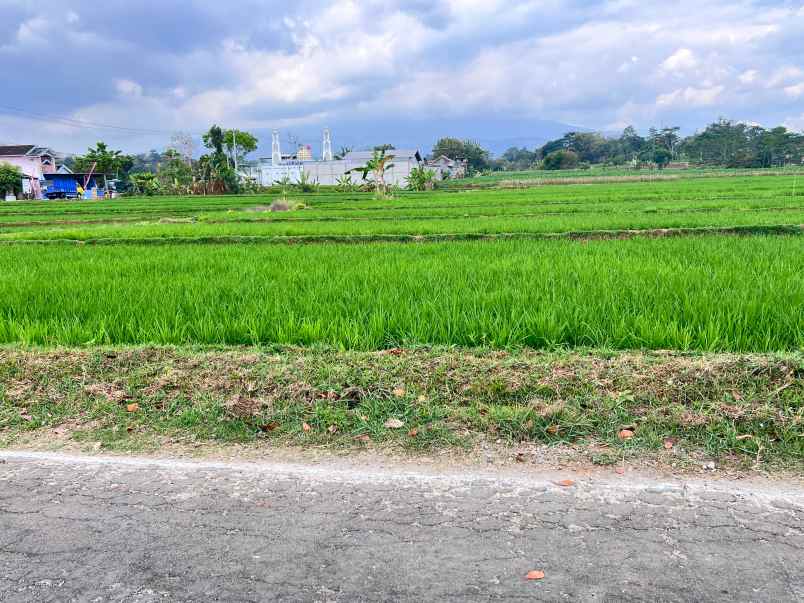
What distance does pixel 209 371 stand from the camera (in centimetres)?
322

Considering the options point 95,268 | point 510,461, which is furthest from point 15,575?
point 95,268

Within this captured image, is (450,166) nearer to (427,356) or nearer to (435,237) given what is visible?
(435,237)

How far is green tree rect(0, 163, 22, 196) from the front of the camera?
128ft

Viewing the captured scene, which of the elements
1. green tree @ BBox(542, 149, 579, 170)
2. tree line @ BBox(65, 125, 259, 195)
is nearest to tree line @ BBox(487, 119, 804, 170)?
green tree @ BBox(542, 149, 579, 170)

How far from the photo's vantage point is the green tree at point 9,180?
38.9 meters

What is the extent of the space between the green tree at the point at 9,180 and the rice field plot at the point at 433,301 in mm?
39816

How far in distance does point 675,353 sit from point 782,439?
0.79 metres

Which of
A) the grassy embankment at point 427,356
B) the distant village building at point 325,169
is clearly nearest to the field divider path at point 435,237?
the grassy embankment at point 427,356

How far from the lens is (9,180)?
129 ft

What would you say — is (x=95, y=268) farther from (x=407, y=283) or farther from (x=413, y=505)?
(x=413, y=505)

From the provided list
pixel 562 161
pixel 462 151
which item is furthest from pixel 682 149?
pixel 462 151

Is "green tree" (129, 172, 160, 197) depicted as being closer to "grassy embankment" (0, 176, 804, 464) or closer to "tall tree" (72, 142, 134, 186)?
"tall tree" (72, 142, 134, 186)

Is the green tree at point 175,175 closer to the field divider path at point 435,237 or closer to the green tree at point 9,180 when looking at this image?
the green tree at point 9,180

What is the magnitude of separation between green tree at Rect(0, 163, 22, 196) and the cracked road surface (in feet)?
150
